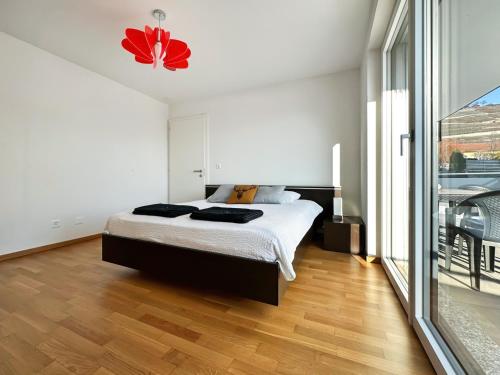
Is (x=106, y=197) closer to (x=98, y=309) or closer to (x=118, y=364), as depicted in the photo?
(x=98, y=309)

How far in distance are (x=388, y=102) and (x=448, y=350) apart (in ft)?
6.71

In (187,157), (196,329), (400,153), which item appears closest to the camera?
(196,329)

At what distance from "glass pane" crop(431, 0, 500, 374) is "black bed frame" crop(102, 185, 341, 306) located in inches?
34.4

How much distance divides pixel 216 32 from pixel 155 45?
2.53 feet

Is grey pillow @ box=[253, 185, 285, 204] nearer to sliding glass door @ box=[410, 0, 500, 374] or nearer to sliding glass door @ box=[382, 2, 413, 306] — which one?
sliding glass door @ box=[382, 2, 413, 306]

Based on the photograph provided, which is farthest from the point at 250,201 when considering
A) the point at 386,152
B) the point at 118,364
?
the point at 118,364

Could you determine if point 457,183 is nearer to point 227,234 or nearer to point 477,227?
point 477,227

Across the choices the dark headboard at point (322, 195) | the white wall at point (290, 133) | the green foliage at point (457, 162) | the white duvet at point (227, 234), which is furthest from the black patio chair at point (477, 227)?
the white wall at point (290, 133)

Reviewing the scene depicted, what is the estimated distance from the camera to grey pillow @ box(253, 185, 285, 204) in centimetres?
289

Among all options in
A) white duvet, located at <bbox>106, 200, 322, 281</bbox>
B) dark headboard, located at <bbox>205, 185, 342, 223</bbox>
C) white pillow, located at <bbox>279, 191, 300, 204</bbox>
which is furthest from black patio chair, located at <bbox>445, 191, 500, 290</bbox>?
dark headboard, located at <bbox>205, 185, 342, 223</bbox>

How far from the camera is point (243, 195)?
3047mm

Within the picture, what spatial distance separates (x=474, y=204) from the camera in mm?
878

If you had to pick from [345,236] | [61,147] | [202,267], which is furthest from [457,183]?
[61,147]

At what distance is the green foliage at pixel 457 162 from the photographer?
95 centimetres
